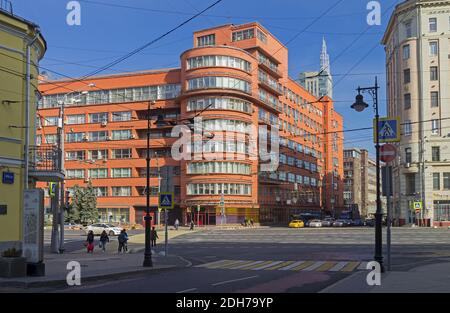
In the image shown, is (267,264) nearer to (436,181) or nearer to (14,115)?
(14,115)

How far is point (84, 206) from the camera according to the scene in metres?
78.8

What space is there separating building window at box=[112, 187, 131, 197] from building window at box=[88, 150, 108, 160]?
5473 millimetres

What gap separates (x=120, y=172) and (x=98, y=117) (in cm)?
988

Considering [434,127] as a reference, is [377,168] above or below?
below

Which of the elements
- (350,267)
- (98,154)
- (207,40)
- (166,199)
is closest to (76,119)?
(98,154)

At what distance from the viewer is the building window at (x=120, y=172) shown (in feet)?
282

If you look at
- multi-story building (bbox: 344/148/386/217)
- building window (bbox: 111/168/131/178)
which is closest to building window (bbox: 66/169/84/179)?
building window (bbox: 111/168/131/178)

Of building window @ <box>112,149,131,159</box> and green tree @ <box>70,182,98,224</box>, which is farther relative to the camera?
building window @ <box>112,149,131,159</box>

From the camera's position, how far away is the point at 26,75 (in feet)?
82.5

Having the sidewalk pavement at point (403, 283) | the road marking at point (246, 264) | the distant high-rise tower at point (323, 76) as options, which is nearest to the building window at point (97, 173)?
the distant high-rise tower at point (323, 76)

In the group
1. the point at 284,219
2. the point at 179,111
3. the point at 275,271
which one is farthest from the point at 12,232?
the point at 284,219

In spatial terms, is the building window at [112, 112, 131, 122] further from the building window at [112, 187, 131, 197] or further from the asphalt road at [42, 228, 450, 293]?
the asphalt road at [42, 228, 450, 293]

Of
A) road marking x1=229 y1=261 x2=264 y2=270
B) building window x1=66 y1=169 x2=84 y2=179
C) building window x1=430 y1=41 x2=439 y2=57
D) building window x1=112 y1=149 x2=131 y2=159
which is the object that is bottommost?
road marking x1=229 y1=261 x2=264 y2=270

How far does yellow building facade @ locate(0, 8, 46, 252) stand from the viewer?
23828mm
